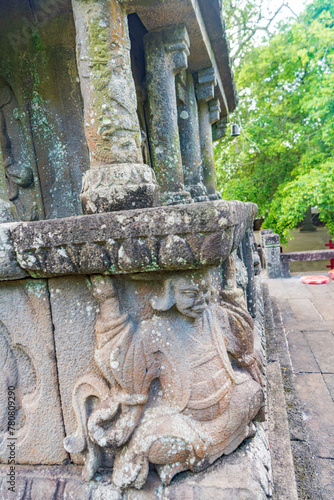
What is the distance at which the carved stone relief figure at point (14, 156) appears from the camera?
248cm

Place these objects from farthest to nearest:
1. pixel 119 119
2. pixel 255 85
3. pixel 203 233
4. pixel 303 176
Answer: pixel 255 85, pixel 303 176, pixel 119 119, pixel 203 233

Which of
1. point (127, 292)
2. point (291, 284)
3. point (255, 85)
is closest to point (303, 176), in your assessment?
point (291, 284)

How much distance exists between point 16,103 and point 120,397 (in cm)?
241

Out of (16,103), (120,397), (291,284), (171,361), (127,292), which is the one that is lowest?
(291,284)

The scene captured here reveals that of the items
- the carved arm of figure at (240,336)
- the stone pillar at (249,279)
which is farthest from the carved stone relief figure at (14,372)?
the stone pillar at (249,279)

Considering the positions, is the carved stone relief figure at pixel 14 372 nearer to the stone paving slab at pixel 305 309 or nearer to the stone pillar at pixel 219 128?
the stone paving slab at pixel 305 309

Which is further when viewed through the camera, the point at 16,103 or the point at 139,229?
the point at 16,103

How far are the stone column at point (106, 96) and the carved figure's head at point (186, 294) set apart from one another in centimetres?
46

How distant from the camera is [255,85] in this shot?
9336 millimetres

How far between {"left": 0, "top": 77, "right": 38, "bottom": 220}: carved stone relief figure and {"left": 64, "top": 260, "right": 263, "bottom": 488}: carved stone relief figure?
5.13 feet

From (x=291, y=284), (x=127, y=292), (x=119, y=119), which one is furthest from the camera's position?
(x=291, y=284)

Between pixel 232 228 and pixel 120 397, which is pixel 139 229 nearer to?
pixel 232 228

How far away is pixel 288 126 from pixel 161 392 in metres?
8.79

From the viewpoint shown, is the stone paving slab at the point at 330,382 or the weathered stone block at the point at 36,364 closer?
the weathered stone block at the point at 36,364
